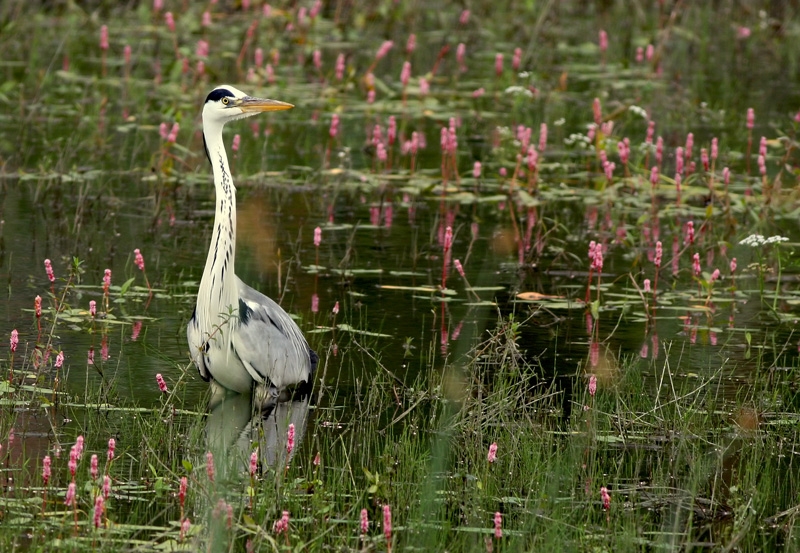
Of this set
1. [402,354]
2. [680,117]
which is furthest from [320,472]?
[680,117]

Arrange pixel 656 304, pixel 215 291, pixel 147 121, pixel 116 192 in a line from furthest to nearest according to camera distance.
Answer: pixel 147 121 < pixel 116 192 < pixel 656 304 < pixel 215 291

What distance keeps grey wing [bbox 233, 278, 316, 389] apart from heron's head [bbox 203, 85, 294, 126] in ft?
3.09

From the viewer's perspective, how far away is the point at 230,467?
5945mm

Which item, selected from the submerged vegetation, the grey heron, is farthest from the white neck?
the submerged vegetation

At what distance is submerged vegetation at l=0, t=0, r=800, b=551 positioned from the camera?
18.4 feet

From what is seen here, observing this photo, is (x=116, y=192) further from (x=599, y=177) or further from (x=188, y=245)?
(x=599, y=177)

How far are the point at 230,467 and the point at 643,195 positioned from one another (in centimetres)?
673

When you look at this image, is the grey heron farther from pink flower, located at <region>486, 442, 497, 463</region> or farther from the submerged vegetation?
pink flower, located at <region>486, 442, 497, 463</region>

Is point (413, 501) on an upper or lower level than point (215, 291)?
lower

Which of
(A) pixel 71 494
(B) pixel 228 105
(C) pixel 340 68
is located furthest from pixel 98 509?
(C) pixel 340 68

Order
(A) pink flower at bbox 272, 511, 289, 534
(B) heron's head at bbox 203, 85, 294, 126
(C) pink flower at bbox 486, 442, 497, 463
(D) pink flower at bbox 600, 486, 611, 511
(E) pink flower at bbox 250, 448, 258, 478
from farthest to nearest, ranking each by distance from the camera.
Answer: (B) heron's head at bbox 203, 85, 294, 126 → (C) pink flower at bbox 486, 442, 497, 463 → (D) pink flower at bbox 600, 486, 611, 511 → (E) pink flower at bbox 250, 448, 258, 478 → (A) pink flower at bbox 272, 511, 289, 534

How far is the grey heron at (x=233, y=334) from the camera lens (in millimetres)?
7051

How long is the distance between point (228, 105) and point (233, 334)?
129 centimetres

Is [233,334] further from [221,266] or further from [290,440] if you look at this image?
[290,440]
